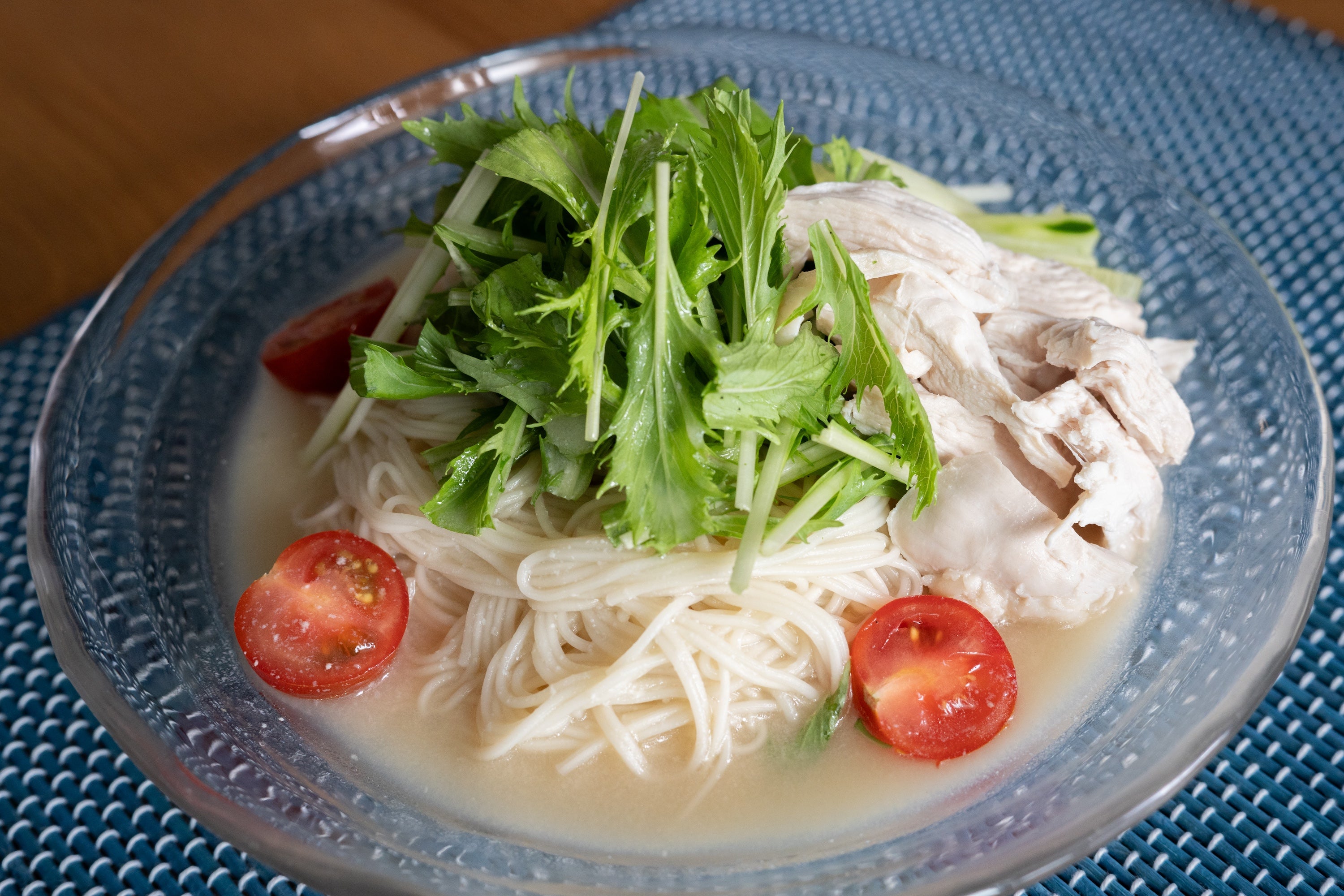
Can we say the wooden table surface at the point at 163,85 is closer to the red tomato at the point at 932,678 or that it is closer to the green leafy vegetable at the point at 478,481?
the green leafy vegetable at the point at 478,481

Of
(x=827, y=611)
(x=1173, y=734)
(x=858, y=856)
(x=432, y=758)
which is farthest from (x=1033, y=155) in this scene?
(x=432, y=758)

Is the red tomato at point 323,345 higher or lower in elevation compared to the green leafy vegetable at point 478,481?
lower

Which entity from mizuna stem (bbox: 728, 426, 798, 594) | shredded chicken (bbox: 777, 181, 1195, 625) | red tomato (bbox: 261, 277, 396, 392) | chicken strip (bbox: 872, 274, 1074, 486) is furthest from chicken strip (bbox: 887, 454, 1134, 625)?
red tomato (bbox: 261, 277, 396, 392)

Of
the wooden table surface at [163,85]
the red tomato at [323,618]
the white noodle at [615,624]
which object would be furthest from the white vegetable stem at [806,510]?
the wooden table surface at [163,85]

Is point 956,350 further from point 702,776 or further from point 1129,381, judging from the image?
point 702,776

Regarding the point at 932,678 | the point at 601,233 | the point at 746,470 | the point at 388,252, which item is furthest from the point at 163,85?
the point at 932,678

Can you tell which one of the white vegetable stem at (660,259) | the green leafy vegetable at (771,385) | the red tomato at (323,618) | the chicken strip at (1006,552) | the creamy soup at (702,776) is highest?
the white vegetable stem at (660,259)

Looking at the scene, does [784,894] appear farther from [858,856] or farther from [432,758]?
[432,758]
